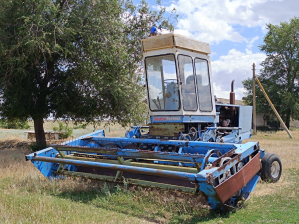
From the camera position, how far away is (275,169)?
266 inches

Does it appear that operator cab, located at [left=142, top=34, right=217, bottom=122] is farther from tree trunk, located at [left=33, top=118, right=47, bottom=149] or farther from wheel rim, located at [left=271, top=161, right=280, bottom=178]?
tree trunk, located at [left=33, top=118, right=47, bottom=149]

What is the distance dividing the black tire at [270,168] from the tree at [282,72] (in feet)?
101

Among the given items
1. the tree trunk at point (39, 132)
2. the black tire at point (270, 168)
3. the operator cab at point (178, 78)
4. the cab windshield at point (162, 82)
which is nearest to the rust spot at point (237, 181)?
the black tire at point (270, 168)

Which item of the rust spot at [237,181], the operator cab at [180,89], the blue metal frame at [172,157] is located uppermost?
the operator cab at [180,89]

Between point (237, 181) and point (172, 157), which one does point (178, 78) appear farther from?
point (237, 181)

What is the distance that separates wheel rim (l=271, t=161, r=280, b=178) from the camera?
21.9 ft

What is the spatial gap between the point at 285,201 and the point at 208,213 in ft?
5.20

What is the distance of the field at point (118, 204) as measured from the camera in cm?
454

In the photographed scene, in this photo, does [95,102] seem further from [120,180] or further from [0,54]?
[120,180]

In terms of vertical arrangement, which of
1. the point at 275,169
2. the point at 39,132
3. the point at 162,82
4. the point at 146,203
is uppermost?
the point at 162,82

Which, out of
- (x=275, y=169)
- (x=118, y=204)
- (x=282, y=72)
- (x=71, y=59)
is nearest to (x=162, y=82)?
(x=118, y=204)

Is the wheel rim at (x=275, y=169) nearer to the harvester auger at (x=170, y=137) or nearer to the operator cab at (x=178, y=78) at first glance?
the harvester auger at (x=170, y=137)

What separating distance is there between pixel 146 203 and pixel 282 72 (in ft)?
122

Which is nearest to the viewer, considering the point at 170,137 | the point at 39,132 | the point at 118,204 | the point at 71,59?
the point at 118,204
